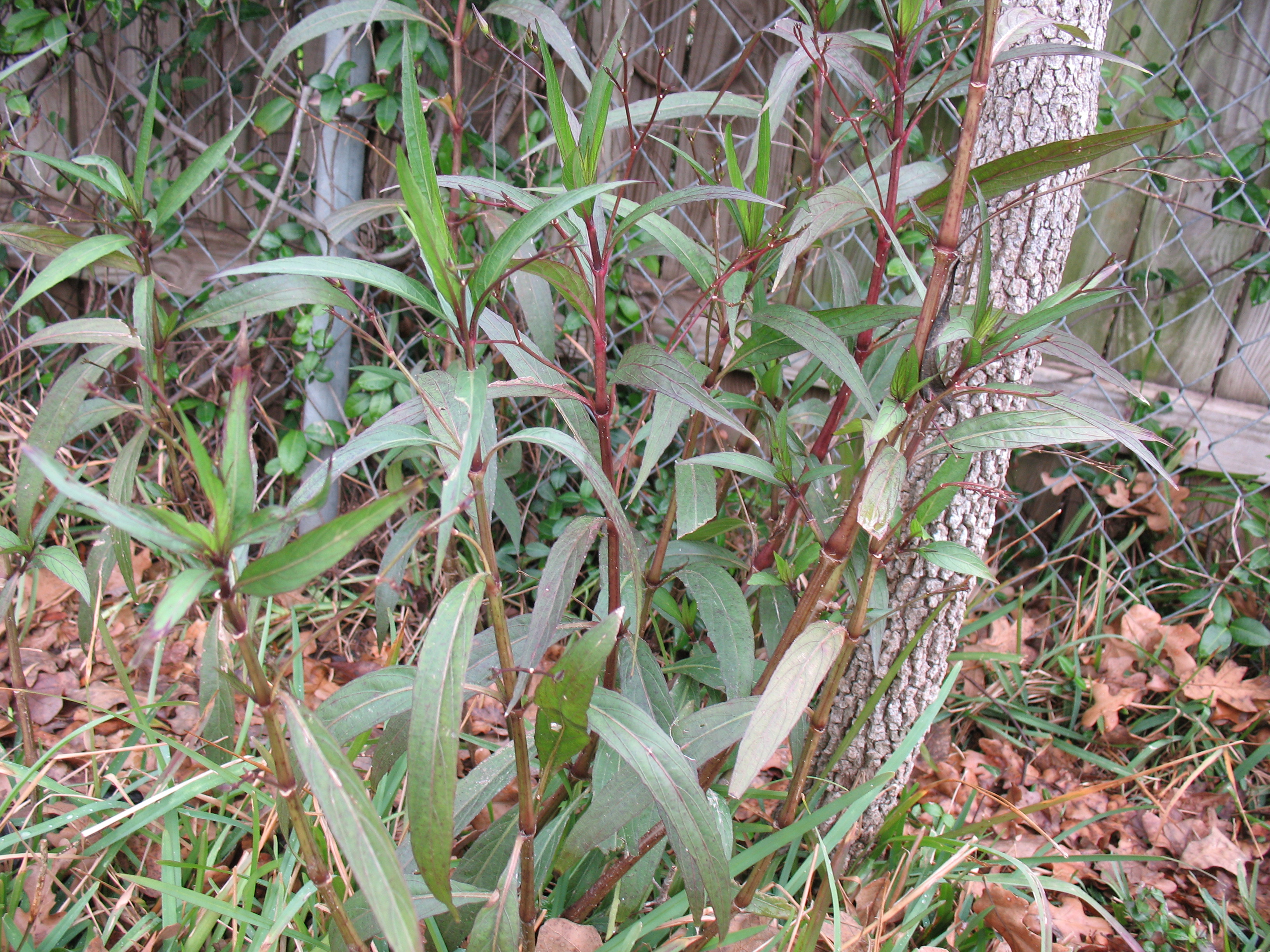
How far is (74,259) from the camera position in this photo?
1104 millimetres

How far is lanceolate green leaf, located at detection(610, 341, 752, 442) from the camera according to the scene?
0.88 meters

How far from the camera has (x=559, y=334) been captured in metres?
2.29

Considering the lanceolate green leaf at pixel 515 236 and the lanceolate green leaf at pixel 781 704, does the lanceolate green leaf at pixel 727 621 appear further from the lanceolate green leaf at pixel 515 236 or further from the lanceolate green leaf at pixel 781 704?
the lanceolate green leaf at pixel 515 236

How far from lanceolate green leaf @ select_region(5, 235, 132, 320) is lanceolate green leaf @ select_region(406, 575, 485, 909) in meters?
0.75

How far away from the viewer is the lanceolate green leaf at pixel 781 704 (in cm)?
87

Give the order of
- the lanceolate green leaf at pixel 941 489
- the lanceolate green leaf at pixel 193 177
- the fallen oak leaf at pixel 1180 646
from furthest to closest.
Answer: the fallen oak leaf at pixel 1180 646 → the lanceolate green leaf at pixel 193 177 → the lanceolate green leaf at pixel 941 489

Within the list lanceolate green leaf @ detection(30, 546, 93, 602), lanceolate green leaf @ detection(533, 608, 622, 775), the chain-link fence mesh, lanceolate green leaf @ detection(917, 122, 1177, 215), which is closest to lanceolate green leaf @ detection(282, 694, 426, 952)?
lanceolate green leaf @ detection(533, 608, 622, 775)

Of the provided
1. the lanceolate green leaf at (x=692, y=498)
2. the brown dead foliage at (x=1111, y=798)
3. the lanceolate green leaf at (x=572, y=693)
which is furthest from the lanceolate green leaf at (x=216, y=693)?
the brown dead foliage at (x=1111, y=798)

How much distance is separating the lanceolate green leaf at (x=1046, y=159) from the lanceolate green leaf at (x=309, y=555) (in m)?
0.80

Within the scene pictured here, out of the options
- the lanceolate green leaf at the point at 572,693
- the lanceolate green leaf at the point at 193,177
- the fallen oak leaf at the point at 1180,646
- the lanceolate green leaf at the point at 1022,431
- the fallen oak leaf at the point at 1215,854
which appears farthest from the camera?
the fallen oak leaf at the point at 1180,646

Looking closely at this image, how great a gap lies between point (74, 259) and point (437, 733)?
34.8 inches

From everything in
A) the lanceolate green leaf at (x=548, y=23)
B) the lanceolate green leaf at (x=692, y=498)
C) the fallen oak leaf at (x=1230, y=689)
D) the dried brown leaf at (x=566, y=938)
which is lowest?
the fallen oak leaf at (x=1230, y=689)

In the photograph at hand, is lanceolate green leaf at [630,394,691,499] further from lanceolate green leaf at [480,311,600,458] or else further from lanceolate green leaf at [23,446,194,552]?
lanceolate green leaf at [23,446,194,552]

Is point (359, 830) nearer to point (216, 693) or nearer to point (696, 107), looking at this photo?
point (216, 693)
